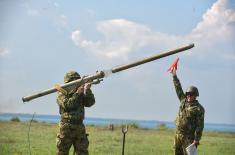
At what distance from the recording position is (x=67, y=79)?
13.1 m

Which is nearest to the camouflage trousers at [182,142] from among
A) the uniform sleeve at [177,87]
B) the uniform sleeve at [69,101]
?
the uniform sleeve at [177,87]

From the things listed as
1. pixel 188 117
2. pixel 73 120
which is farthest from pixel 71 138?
pixel 188 117

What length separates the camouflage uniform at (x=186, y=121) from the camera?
43.9ft

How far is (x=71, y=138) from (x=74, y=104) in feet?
2.44

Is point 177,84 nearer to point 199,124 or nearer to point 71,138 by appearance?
point 199,124

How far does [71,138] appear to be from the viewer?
12.9 metres

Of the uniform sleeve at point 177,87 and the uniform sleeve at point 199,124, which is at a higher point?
the uniform sleeve at point 177,87

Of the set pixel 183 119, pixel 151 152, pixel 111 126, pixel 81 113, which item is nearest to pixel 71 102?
pixel 81 113

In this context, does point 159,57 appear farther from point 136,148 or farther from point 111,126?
point 111,126

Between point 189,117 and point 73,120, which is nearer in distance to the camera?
point 73,120

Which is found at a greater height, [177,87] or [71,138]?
[177,87]

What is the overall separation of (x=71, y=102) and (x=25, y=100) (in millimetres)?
1557

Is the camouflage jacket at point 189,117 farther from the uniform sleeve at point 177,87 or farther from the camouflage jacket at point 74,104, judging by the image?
the camouflage jacket at point 74,104

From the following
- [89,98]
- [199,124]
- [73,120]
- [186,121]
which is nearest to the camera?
[89,98]
